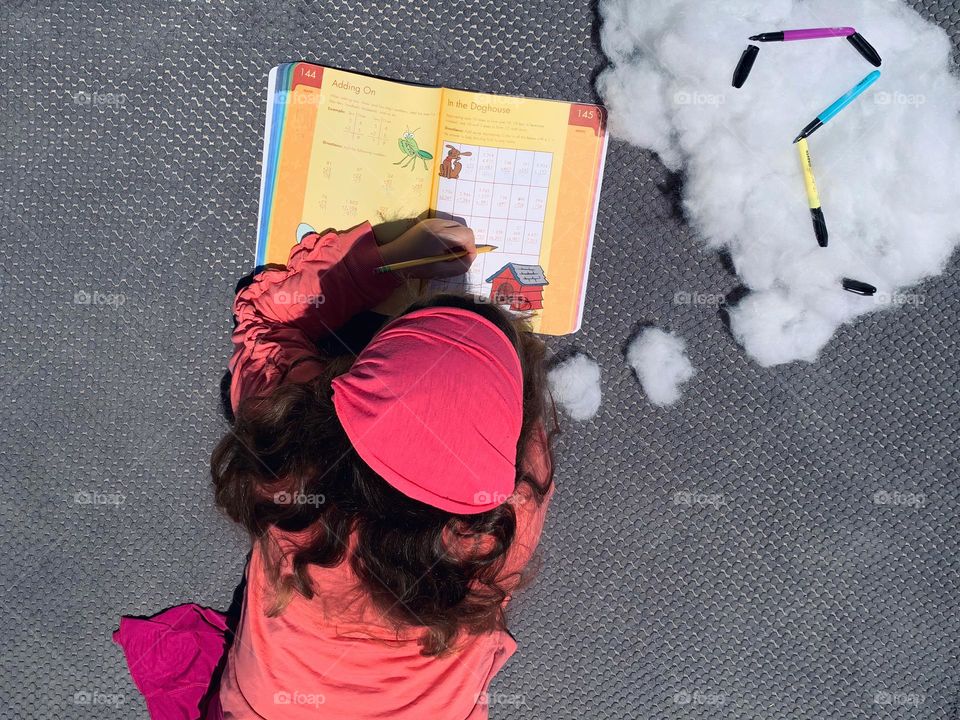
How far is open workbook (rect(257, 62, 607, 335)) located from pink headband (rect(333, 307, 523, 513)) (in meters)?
0.32

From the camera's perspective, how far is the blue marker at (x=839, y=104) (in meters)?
0.70

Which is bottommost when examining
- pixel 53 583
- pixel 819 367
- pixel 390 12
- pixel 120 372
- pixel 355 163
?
pixel 53 583

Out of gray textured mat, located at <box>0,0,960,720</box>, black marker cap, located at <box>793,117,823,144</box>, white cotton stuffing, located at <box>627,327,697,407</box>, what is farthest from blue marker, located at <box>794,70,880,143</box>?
white cotton stuffing, located at <box>627,327,697,407</box>

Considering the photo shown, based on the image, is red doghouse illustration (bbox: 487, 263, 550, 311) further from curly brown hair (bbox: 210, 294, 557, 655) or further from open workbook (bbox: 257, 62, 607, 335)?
curly brown hair (bbox: 210, 294, 557, 655)

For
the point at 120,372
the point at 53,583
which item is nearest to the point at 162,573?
the point at 53,583

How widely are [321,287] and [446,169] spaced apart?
22cm

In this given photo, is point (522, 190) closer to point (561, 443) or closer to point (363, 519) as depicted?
point (561, 443)

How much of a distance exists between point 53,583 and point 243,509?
423 millimetres

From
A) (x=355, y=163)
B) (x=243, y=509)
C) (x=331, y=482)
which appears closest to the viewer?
(x=331, y=482)

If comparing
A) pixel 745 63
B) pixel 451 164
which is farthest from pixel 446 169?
pixel 745 63

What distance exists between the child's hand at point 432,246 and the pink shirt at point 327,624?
0.03 m

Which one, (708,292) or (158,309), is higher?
(708,292)

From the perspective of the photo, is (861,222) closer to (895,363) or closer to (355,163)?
(895,363)

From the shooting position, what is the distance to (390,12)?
0.77 metres
